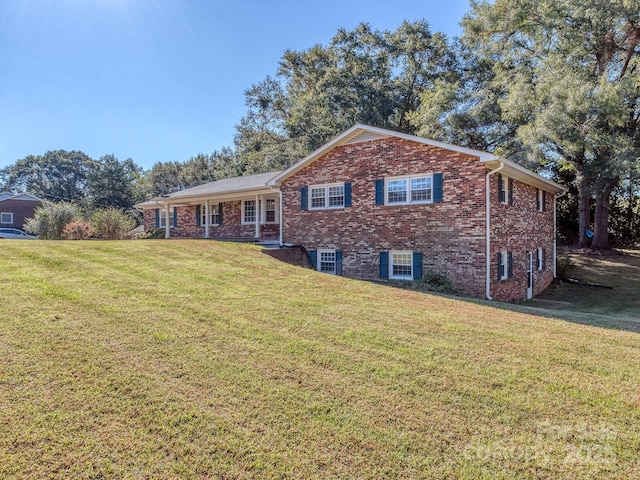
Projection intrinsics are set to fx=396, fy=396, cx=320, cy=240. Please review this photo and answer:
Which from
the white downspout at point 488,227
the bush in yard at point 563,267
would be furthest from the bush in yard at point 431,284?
the bush in yard at point 563,267

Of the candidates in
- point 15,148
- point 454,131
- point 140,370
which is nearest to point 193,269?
point 140,370

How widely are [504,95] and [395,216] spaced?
14155 millimetres

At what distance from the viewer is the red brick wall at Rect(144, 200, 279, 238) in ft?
63.6

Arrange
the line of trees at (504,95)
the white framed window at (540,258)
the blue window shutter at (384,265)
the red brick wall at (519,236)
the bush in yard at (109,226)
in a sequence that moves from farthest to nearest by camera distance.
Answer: the bush in yard at (109,226) → the line of trees at (504,95) → the white framed window at (540,258) → the blue window shutter at (384,265) → the red brick wall at (519,236)

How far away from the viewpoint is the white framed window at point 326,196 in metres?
14.7

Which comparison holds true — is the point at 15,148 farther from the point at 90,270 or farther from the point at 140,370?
the point at 140,370

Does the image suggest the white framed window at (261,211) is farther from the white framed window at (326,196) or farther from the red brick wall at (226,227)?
the white framed window at (326,196)

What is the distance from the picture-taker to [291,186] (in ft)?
52.9

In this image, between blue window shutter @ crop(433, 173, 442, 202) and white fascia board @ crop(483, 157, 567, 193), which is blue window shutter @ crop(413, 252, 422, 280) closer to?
blue window shutter @ crop(433, 173, 442, 202)

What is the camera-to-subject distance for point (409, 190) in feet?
43.1

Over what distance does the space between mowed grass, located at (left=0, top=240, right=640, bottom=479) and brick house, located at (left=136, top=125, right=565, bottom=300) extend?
5614 mm

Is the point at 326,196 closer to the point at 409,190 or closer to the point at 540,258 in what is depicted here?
the point at 409,190

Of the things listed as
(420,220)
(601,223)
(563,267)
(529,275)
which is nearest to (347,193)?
(420,220)

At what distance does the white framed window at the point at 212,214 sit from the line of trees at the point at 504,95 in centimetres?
964
